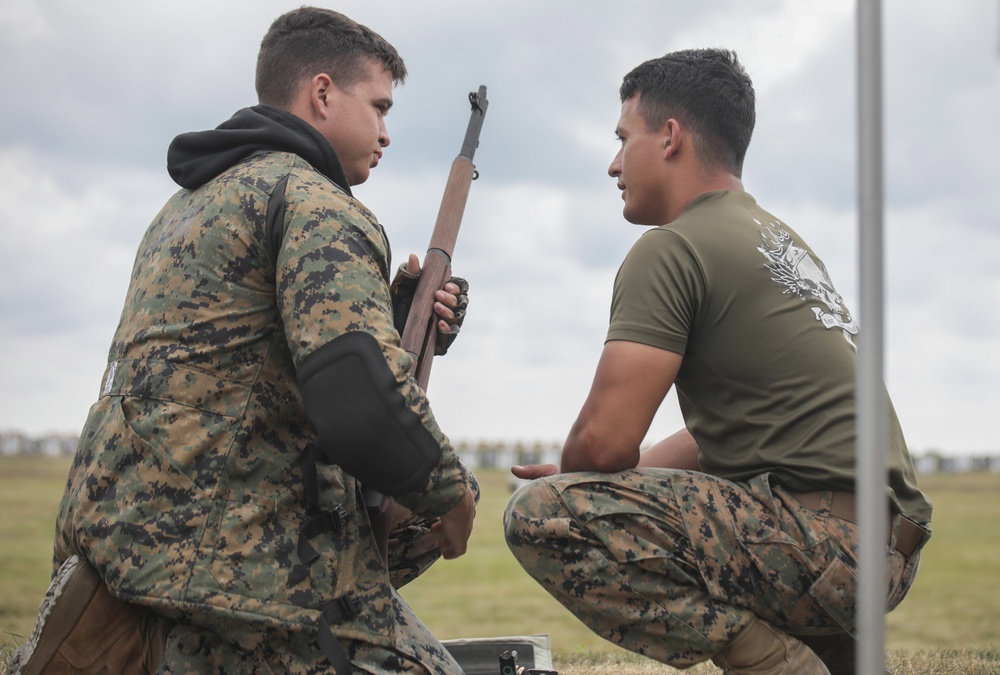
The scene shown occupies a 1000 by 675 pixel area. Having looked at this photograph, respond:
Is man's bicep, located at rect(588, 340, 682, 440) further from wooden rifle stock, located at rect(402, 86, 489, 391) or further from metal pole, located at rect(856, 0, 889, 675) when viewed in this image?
metal pole, located at rect(856, 0, 889, 675)

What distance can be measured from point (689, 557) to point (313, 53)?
7.27 feet

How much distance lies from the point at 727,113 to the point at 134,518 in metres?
2.55

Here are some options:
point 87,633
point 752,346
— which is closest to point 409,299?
point 752,346

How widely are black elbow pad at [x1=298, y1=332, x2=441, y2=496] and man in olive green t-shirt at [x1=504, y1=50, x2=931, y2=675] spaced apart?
0.69 m

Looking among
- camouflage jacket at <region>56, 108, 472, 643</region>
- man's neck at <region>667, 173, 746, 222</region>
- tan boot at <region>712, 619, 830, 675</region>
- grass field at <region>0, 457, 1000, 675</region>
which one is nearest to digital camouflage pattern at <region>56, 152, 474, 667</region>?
camouflage jacket at <region>56, 108, 472, 643</region>

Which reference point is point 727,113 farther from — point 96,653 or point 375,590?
point 96,653

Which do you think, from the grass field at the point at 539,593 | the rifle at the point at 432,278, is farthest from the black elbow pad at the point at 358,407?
the grass field at the point at 539,593

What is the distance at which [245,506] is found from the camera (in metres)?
3.03

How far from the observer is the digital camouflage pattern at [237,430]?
116 inches

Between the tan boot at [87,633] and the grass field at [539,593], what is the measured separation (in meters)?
2.21

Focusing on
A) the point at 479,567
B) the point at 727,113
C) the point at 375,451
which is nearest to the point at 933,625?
the point at 479,567

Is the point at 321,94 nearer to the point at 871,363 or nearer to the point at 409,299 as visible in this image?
the point at 409,299

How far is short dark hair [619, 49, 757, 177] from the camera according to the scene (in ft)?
12.9

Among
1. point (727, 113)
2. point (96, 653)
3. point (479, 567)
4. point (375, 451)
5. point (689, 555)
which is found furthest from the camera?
point (479, 567)
